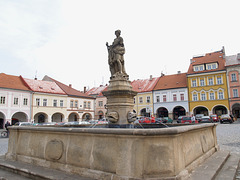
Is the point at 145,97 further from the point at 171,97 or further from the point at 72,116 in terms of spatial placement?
the point at 72,116

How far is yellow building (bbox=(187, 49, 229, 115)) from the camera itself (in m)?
36.3

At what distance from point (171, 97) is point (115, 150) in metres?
→ 38.7

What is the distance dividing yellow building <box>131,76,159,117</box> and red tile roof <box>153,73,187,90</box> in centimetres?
154

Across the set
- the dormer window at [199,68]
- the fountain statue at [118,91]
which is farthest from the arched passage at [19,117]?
the dormer window at [199,68]

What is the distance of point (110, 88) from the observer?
779 centimetres

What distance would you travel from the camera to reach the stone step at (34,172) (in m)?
3.71

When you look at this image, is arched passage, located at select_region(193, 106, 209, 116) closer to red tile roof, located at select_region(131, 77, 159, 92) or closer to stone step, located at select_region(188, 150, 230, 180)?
red tile roof, located at select_region(131, 77, 159, 92)

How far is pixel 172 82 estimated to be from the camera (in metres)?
42.2

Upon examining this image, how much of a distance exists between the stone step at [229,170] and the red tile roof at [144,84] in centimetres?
3839

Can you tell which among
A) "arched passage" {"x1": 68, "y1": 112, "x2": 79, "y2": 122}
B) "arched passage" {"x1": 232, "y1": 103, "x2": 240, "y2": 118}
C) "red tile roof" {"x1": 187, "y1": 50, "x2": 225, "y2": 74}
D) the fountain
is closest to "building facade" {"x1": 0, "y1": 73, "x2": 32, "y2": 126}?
"arched passage" {"x1": 68, "y1": 112, "x2": 79, "y2": 122}

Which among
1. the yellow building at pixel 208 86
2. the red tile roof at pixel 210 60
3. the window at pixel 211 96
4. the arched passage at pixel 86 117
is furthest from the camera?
the arched passage at pixel 86 117

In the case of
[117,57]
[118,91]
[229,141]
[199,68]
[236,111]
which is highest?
[199,68]

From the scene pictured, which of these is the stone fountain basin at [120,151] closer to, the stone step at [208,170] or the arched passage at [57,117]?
the stone step at [208,170]

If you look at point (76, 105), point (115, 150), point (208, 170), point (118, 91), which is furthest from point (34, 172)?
point (76, 105)
